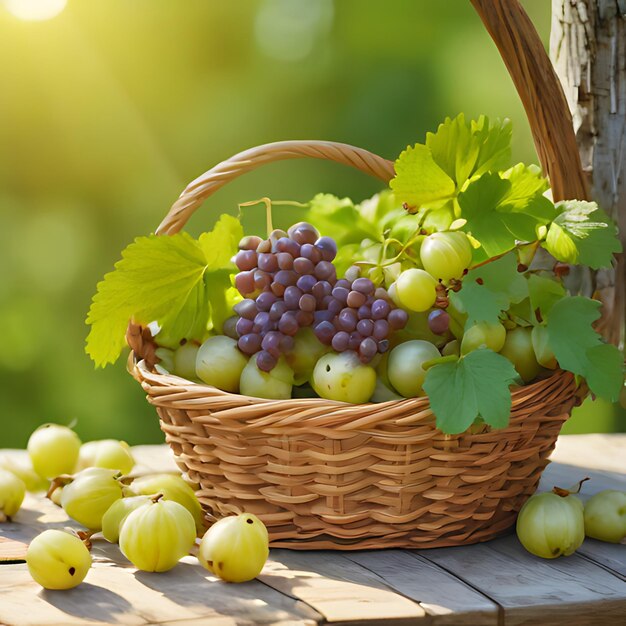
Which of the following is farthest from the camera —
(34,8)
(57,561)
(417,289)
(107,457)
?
Result: (34,8)

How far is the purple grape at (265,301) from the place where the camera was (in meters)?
0.90

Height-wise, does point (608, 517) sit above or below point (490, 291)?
below

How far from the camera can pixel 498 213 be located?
2.96 ft

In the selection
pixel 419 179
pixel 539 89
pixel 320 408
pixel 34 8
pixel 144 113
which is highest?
pixel 34 8

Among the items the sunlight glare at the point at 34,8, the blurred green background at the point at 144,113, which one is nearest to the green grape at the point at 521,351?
the blurred green background at the point at 144,113

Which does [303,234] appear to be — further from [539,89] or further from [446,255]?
[539,89]

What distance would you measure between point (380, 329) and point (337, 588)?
0.24m

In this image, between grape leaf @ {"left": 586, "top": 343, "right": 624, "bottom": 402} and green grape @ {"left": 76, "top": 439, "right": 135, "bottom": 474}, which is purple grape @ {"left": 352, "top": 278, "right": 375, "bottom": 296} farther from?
green grape @ {"left": 76, "top": 439, "right": 135, "bottom": 474}

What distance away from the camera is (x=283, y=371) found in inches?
34.9

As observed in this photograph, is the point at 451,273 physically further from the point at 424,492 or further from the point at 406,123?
the point at 406,123

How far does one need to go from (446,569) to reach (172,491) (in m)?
0.29

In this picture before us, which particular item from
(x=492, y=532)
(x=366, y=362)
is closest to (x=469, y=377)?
(x=366, y=362)

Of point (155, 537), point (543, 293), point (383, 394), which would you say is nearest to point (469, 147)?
point (543, 293)

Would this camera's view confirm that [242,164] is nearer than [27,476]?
Yes
